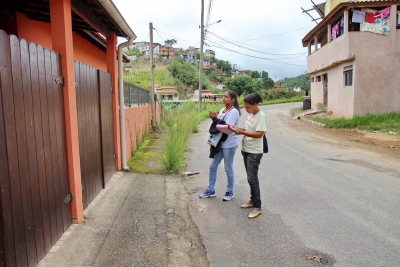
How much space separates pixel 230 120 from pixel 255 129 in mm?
500

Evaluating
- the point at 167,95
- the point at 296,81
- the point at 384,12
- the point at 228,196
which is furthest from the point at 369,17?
the point at 296,81

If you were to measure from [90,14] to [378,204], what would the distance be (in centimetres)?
508

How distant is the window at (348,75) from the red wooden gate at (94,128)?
511 inches

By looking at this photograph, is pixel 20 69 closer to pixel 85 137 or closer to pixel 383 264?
pixel 85 137

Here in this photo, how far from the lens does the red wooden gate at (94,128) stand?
4.21 m

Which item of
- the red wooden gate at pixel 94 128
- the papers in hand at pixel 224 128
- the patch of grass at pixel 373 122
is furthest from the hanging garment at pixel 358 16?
the papers in hand at pixel 224 128

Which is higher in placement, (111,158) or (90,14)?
(90,14)

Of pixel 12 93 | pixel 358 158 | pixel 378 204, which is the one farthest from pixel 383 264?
pixel 358 158

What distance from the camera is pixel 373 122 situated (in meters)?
13.5

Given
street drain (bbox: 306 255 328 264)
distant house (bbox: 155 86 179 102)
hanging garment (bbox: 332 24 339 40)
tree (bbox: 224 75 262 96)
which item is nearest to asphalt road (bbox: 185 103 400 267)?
street drain (bbox: 306 255 328 264)

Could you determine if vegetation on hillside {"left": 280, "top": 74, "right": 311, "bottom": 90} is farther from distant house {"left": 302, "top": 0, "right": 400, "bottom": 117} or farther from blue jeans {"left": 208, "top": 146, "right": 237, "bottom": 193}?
blue jeans {"left": 208, "top": 146, "right": 237, "bottom": 193}

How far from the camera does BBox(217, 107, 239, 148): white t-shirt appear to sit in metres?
4.68

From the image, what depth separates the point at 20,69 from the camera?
2.68 metres

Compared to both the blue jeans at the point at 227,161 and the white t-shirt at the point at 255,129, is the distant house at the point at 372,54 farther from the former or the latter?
the white t-shirt at the point at 255,129
